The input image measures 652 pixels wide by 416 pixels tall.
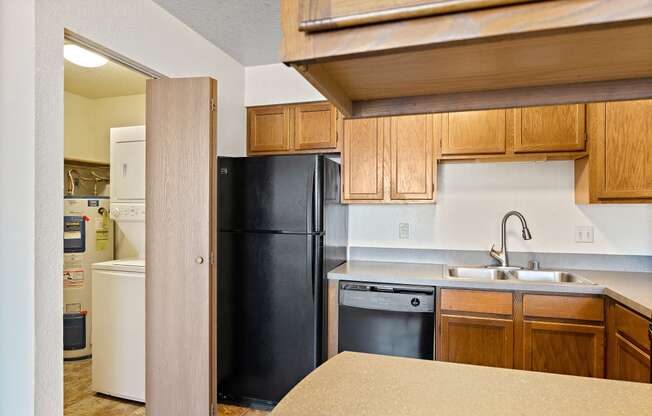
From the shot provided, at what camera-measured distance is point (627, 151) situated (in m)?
2.24

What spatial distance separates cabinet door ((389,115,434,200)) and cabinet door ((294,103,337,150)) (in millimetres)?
458

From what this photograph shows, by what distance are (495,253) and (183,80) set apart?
2.24 metres

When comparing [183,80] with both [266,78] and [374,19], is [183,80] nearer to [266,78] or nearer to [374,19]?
[266,78]

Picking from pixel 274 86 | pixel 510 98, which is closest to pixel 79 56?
pixel 274 86

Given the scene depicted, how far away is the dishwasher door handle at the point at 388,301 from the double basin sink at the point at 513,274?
0.27 meters

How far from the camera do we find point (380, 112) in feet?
2.23

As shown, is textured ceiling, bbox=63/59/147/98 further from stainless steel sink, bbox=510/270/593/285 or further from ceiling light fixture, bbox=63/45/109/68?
stainless steel sink, bbox=510/270/593/285

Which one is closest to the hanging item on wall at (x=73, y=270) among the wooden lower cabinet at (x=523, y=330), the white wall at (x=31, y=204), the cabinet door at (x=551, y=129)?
the white wall at (x=31, y=204)

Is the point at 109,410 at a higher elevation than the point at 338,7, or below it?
below

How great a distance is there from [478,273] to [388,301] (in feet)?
2.38

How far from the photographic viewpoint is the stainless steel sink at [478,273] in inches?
103

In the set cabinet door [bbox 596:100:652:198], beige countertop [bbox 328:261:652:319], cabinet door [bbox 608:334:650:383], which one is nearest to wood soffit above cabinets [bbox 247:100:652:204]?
cabinet door [bbox 596:100:652:198]

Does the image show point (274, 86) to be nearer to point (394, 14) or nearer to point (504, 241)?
point (504, 241)

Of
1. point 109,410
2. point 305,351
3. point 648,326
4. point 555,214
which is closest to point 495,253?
point 555,214
